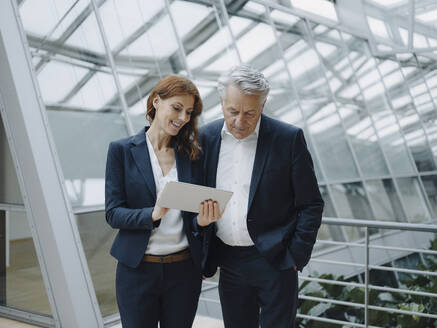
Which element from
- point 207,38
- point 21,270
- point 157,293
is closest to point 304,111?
point 207,38

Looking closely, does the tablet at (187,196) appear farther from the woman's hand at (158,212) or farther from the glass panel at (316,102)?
the glass panel at (316,102)

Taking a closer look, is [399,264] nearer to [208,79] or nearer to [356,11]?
[208,79]

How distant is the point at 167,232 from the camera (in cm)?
185

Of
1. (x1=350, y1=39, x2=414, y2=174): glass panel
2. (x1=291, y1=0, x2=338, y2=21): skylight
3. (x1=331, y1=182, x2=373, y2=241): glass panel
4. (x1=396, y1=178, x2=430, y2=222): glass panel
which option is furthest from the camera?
(x1=350, y1=39, x2=414, y2=174): glass panel

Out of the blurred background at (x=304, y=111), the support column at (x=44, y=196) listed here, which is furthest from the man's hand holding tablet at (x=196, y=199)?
the support column at (x=44, y=196)

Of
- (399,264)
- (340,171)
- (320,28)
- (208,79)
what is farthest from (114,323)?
(320,28)

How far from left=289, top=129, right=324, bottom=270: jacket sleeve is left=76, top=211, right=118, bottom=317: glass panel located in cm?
250

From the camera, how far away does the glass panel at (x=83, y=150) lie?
408cm

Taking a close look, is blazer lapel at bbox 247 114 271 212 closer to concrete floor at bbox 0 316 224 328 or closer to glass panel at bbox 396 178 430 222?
concrete floor at bbox 0 316 224 328

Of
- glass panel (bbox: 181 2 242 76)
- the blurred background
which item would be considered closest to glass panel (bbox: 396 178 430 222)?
the blurred background

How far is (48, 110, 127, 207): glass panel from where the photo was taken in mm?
4082

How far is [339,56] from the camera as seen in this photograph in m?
10.6

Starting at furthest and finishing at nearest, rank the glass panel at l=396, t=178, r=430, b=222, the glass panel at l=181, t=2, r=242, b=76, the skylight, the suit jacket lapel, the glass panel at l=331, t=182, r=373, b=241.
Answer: the glass panel at l=396, t=178, r=430, b=222 < the skylight < the glass panel at l=331, t=182, r=373, b=241 < the glass panel at l=181, t=2, r=242, b=76 < the suit jacket lapel

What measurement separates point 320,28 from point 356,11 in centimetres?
165
